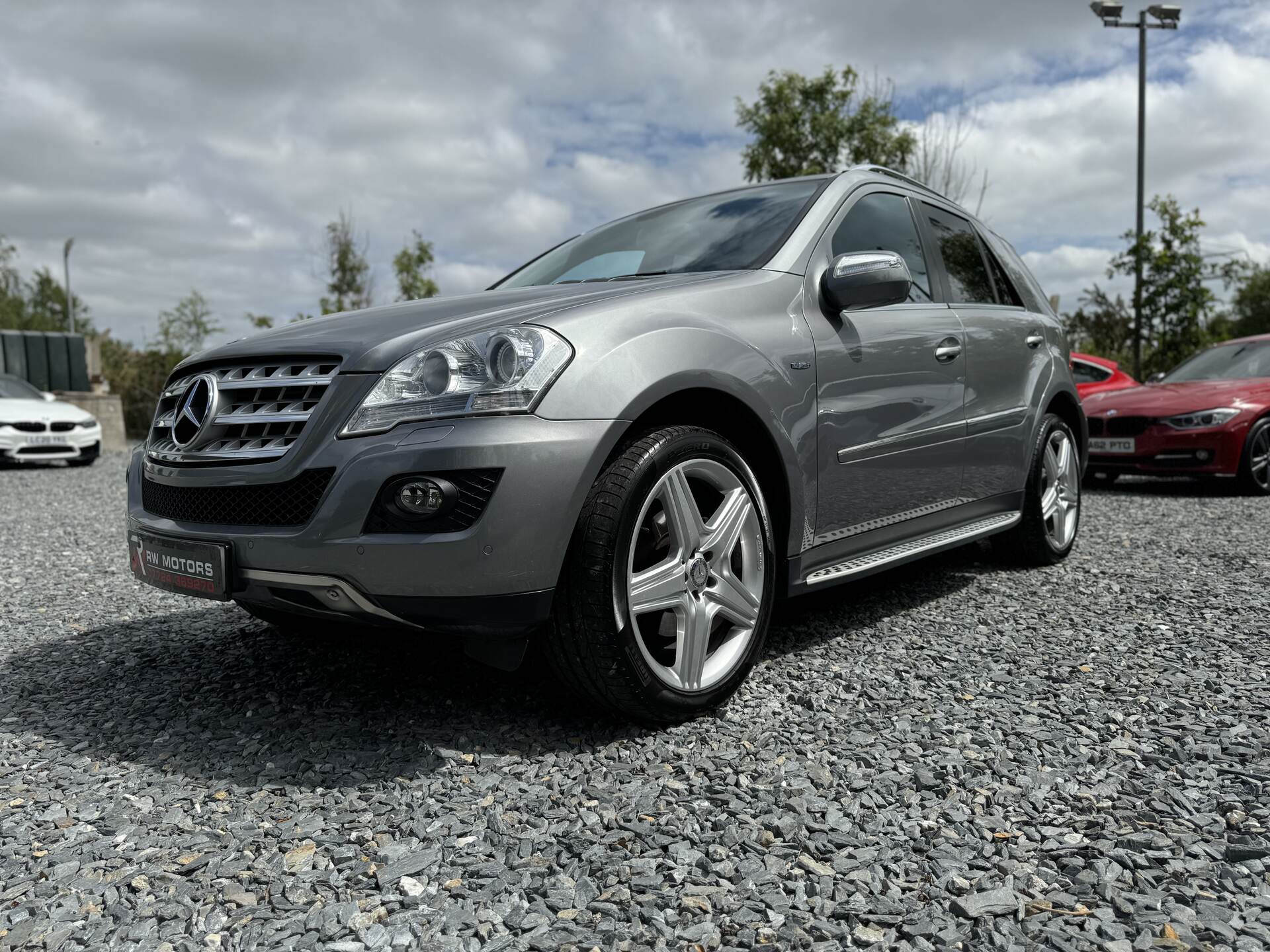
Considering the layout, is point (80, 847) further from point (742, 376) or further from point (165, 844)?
point (742, 376)

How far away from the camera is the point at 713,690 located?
2.80 meters

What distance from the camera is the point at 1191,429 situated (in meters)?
8.19

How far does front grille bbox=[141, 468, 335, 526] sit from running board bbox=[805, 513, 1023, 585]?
1.59 metres

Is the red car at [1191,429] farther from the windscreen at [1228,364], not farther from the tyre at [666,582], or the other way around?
the tyre at [666,582]

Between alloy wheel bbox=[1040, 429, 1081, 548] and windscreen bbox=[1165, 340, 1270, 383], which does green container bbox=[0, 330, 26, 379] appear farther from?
alloy wheel bbox=[1040, 429, 1081, 548]

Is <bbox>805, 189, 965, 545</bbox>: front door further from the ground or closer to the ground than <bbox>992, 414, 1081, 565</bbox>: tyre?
further from the ground

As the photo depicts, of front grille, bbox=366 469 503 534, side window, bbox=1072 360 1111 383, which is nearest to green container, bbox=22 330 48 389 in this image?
side window, bbox=1072 360 1111 383

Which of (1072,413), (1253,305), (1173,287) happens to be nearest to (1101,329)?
(1173,287)

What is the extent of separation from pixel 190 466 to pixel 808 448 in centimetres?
181

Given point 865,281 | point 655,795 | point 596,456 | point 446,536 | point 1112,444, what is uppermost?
point 865,281

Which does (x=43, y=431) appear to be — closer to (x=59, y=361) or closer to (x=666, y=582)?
(x=59, y=361)

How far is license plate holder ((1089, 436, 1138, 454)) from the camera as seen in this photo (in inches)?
332

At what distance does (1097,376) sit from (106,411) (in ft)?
54.9

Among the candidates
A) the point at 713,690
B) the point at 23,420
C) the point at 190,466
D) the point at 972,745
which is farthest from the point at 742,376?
the point at 23,420
